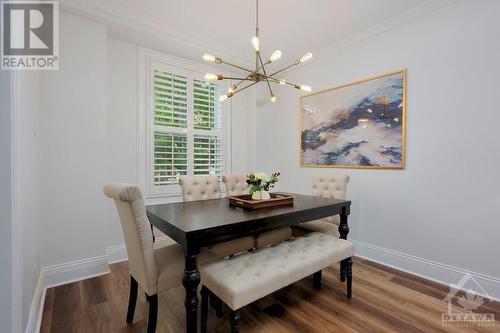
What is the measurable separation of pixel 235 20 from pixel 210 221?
7.81 ft

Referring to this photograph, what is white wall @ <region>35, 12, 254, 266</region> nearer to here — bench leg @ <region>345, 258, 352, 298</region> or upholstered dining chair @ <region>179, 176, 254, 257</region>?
upholstered dining chair @ <region>179, 176, 254, 257</region>

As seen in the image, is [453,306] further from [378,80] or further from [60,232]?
[60,232]

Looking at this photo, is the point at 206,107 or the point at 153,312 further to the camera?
the point at 206,107

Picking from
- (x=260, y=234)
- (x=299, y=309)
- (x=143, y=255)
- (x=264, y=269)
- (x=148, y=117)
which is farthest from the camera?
(x=148, y=117)

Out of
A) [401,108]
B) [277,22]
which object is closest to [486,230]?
[401,108]

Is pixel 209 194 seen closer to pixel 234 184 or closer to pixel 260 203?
pixel 234 184

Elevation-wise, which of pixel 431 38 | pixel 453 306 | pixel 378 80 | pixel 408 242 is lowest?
pixel 453 306

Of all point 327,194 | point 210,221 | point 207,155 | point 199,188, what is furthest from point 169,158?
point 327,194

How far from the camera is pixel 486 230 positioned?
6.98 ft

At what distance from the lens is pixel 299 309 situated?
6.31 ft

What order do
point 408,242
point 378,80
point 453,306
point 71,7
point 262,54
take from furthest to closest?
point 262,54 < point 378,80 < point 408,242 < point 71,7 < point 453,306

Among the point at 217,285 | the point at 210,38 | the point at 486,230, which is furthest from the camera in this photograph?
the point at 210,38

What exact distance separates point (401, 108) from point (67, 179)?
3.70 m

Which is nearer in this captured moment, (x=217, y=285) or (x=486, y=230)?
(x=217, y=285)
